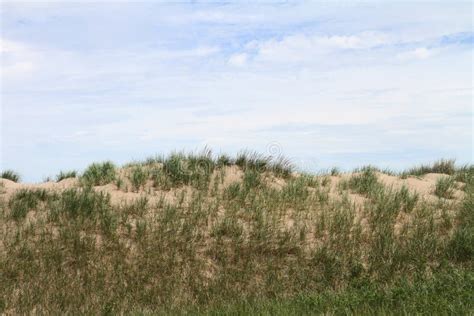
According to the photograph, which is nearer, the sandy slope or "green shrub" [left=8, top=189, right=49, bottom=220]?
"green shrub" [left=8, top=189, right=49, bottom=220]

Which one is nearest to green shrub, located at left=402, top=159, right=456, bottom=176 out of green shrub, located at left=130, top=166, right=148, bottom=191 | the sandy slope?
the sandy slope

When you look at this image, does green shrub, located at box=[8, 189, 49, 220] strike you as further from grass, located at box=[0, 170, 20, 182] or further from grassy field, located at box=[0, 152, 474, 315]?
grass, located at box=[0, 170, 20, 182]

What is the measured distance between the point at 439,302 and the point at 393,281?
1.86 meters

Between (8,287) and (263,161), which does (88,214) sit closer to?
(8,287)

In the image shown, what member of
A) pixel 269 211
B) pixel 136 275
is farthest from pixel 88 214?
pixel 269 211

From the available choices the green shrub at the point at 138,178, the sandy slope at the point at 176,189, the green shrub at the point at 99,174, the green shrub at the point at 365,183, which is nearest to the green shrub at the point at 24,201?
the sandy slope at the point at 176,189

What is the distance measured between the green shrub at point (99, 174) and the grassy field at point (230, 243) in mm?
39

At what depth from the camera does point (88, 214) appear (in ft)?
37.0

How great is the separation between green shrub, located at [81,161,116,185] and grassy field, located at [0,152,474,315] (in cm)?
4

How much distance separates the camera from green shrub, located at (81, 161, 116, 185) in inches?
521

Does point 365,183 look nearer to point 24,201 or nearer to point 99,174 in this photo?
point 99,174

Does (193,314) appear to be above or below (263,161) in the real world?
below

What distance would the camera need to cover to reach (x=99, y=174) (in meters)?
13.5

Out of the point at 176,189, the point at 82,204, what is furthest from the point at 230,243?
the point at 82,204
